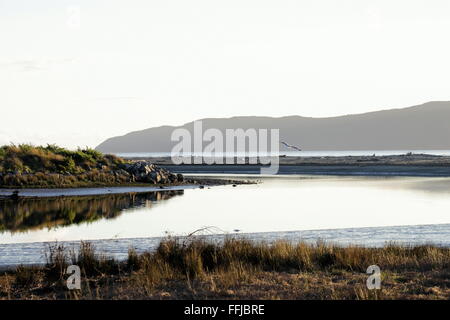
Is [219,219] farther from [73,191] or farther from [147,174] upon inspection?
[147,174]

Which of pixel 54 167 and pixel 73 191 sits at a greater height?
pixel 54 167

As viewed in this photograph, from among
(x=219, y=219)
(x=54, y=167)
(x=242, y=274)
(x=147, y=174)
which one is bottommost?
(x=219, y=219)

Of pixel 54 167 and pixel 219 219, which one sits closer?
pixel 219 219

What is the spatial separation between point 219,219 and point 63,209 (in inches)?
352

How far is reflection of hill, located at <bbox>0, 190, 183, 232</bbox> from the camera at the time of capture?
82.6 ft

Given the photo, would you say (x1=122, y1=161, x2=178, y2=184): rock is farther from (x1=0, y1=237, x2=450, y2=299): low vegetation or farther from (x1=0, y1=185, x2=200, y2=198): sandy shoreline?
(x1=0, y1=237, x2=450, y2=299): low vegetation

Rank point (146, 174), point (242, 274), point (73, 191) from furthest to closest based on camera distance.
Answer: point (146, 174), point (73, 191), point (242, 274)

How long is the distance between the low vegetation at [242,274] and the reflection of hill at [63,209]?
395 inches

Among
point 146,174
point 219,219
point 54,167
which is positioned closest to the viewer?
point 219,219

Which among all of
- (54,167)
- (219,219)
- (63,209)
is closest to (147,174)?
(54,167)

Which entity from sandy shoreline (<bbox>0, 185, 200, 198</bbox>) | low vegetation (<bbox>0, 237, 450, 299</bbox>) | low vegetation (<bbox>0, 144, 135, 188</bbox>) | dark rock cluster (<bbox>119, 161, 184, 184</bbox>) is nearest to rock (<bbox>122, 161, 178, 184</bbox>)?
dark rock cluster (<bbox>119, 161, 184, 184</bbox>)

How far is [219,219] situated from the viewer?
2641 cm

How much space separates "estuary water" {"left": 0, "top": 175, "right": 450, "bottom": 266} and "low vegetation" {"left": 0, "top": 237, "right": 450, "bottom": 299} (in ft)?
8.26

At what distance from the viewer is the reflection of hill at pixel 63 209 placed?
2518 centimetres
